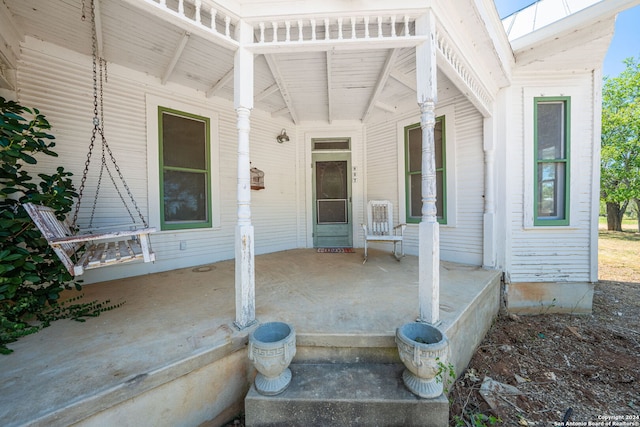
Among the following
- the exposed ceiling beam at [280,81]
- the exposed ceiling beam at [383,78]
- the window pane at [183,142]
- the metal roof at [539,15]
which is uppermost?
the metal roof at [539,15]

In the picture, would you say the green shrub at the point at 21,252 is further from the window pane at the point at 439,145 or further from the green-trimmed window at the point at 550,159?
the green-trimmed window at the point at 550,159

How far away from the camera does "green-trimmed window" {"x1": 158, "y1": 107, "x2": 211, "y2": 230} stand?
11.9 ft

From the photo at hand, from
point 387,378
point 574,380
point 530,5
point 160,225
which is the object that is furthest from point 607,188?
point 160,225

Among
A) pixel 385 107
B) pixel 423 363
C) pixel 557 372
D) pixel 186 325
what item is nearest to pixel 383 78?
pixel 385 107

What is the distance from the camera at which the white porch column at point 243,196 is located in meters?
1.91

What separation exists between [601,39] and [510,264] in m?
2.92

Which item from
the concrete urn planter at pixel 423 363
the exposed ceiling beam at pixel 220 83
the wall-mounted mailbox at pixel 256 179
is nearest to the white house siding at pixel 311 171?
the wall-mounted mailbox at pixel 256 179

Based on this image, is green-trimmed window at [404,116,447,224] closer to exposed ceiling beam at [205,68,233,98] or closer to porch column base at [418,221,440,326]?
porch column base at [418,221,440,326]

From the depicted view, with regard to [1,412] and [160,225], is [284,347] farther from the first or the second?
[160,225]

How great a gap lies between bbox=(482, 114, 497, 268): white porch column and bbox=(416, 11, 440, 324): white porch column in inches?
87.8

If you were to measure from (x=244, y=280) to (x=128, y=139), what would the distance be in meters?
2.83

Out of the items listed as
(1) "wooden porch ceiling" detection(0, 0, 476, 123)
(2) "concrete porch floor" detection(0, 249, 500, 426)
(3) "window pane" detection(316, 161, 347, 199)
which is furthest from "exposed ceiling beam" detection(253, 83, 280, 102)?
(2) "concrete porch floor" detection(0, 249, 500, 426)

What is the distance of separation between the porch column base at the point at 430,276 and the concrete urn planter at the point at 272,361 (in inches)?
41.3

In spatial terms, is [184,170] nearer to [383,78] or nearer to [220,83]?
[220,83]
